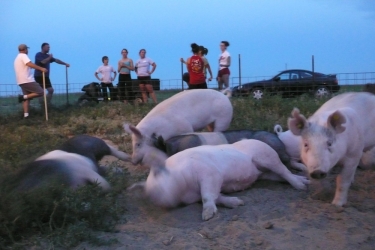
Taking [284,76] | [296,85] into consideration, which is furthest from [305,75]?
[296,85]

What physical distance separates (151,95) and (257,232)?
8.15 metres

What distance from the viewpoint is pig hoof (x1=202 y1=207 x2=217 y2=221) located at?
177 inches

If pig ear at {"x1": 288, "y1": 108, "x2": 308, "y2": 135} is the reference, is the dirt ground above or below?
below

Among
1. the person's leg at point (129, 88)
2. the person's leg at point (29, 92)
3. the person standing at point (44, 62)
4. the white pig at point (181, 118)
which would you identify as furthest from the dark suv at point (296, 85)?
the white pig at point (181, 118)

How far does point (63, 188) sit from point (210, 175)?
1227 millimetres

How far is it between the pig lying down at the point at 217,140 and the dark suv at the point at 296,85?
7099 millimetres

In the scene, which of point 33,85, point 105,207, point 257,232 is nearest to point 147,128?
point 105,207

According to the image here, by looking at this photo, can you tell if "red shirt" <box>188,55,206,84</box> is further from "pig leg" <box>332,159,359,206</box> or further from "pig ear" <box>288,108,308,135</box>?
"pig ear" <box>288,108,308,135</box>

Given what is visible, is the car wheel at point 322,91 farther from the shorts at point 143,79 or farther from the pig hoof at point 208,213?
the pig hoof at point 208,213

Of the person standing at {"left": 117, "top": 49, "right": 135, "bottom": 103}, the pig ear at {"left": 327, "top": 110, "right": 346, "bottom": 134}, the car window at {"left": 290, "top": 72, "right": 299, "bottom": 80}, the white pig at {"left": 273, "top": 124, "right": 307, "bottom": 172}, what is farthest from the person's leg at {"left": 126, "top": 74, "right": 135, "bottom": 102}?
the pig ear at {"left": 327, "top": 110, "right": 346, "bottom": 134}

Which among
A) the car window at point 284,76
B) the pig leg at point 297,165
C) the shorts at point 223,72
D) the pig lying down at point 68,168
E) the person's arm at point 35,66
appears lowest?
the pig leg at point 297,165

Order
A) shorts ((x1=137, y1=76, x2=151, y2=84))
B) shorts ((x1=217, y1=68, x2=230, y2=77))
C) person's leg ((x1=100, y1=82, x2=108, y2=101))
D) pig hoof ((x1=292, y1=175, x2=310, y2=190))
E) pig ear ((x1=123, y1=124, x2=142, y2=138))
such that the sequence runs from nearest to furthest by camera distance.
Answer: pig hoof ((x1=292, y1=175, x2=310, y2=190))
pig ear ((x1=123, y1=124, x2=142, y2=138))
shorts ((x1=137, y1=76, x2=151, y2=84))
shorts ((x1=217, y1=68, x2=230, y2=77))
person's leg ((x1=100, y1=82, x2=108, y2=101))

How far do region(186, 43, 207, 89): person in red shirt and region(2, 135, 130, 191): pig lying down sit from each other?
451cm

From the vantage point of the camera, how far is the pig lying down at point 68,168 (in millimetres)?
4652
